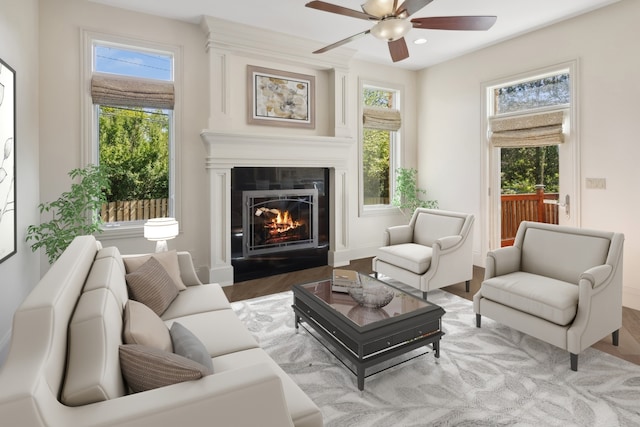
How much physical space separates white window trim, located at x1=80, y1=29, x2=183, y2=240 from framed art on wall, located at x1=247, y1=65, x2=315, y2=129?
0.86 m

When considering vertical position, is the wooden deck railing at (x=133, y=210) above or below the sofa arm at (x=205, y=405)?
above

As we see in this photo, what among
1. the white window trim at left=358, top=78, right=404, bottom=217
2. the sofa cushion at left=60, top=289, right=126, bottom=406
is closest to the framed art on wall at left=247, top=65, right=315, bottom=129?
the white window trim at left=358, top=78, right=404, bottom=217

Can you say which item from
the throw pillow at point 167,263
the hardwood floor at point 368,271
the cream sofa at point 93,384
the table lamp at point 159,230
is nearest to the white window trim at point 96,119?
the table lamp at point 159,230

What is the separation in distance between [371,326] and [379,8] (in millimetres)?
2122

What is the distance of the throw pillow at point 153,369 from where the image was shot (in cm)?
120

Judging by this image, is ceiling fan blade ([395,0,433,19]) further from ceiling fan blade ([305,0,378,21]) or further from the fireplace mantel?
the fireplace mantel

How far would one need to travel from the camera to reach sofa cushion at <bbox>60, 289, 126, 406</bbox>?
103 centimetres

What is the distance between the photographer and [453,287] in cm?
414

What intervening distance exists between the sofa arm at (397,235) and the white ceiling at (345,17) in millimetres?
2444

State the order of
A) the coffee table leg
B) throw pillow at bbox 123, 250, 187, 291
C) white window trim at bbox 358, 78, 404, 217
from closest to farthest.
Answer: the coffee table leg, throw pillow at bbox 123, 250, 187, 291, white window trim at bbox 358, 78, 404, 217

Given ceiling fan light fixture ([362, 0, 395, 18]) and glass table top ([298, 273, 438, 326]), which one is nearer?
glass table top ([298, 273, 438, 326])

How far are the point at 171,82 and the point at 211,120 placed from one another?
1.98ft

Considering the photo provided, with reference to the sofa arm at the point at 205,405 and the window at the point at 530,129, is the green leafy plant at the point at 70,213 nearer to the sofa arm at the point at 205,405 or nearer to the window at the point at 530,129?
the sofa arm at the point at 205,405

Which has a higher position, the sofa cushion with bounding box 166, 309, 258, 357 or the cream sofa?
the cream sofa
